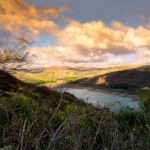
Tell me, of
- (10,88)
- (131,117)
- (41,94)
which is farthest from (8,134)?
(41,94)

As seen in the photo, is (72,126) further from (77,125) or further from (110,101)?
(110,101)

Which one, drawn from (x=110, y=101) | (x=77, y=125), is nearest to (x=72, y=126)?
(x=77, y=125)

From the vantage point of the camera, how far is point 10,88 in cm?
Result: 2170

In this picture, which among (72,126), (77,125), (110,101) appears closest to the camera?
(72,126)

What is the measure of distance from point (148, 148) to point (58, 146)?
2.99 metres

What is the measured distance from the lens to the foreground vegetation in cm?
1048

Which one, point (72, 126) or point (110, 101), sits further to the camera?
point (110, 101)

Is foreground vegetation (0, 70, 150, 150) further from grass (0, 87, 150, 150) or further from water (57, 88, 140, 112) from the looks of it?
water (57, 88, 140, 112)

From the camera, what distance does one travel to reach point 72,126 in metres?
9.53

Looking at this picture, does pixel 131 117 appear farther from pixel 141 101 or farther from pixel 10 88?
pixel 10 88

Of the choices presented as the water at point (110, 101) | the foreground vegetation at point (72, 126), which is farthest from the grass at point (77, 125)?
the water at point (110, 101)

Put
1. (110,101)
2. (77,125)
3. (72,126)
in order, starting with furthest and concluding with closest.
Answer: (110,101) → (77,125) → (72,126)


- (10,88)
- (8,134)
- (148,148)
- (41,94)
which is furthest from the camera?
(41,94)

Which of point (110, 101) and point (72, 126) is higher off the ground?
point (110, 101)
